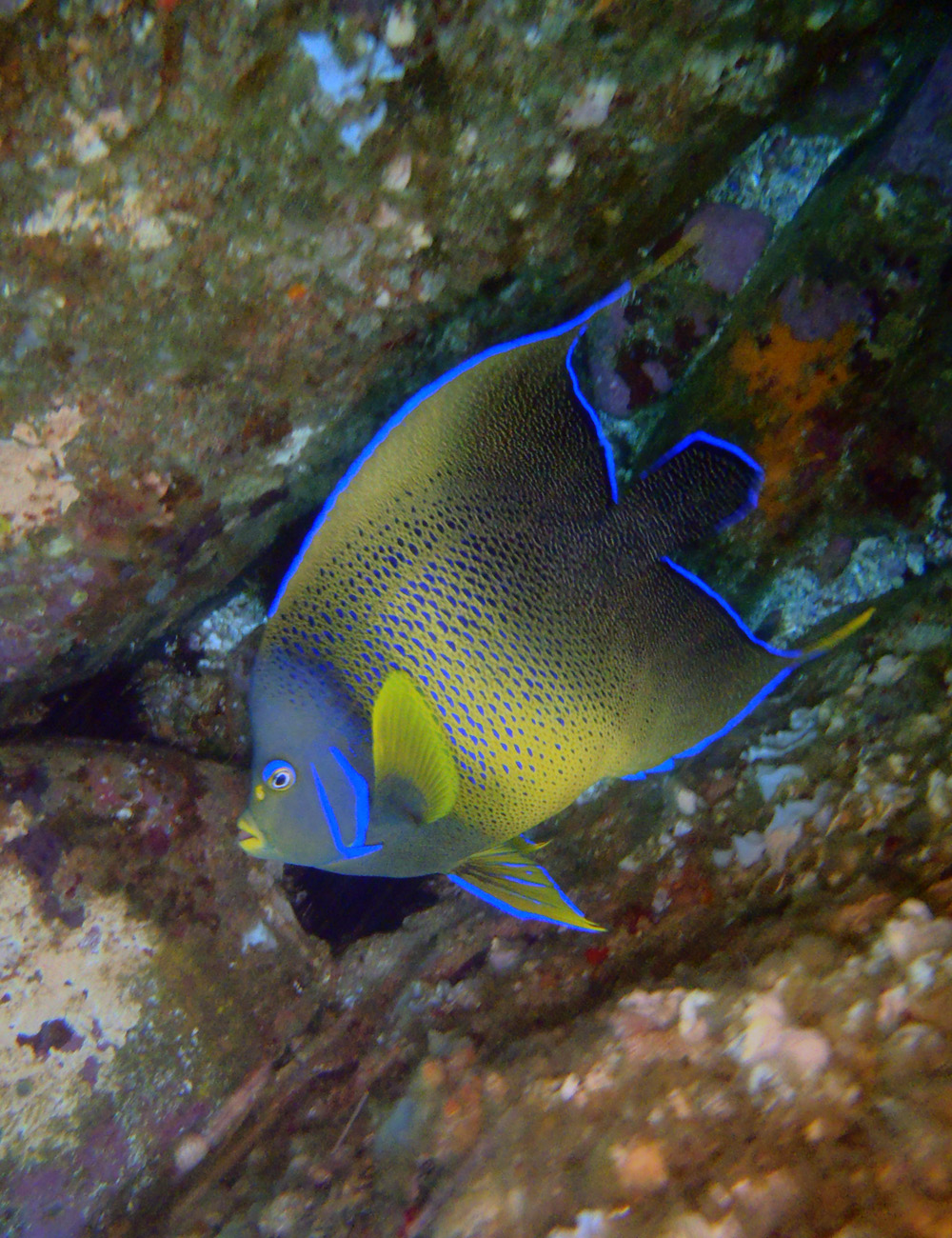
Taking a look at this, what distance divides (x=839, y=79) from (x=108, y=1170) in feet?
10.9

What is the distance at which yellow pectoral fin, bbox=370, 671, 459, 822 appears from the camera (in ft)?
4.97

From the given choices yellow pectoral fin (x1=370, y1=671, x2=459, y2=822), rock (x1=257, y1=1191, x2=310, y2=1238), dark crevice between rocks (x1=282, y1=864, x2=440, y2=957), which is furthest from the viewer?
dark crevice between rocks (x1=282, y1=864, x2=440, y2=957)

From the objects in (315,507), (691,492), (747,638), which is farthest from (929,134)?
(315,507)

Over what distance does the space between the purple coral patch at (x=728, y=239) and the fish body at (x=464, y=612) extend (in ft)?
1.70

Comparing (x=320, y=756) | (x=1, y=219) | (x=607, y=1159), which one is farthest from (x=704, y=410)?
(x=607, y=1159)

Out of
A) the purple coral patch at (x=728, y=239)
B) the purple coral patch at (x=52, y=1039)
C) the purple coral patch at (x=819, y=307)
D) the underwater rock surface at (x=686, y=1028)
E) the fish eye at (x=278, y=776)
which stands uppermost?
the purple coral patch at (x=728, y=239)

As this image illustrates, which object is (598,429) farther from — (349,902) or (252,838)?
(349,902)

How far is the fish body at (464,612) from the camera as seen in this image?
1.53 meters

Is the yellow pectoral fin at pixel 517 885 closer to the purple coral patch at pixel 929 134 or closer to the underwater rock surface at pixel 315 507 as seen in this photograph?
the underwater rock surface at pixel 315 507

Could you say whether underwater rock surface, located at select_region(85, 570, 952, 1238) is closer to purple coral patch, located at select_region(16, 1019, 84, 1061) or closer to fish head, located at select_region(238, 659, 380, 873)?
purple coral patch, located at select_region(16, 1019, 84, 1061)

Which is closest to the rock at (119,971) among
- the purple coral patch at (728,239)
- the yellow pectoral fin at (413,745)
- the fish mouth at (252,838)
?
the fish mouth at (252,838)

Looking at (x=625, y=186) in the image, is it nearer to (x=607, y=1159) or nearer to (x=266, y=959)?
(x=607, y=1159)

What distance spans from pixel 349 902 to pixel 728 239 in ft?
7.59

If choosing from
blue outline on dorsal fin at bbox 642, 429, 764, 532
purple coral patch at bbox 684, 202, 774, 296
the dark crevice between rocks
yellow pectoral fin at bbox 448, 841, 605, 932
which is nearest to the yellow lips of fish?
yellow pectoral fin at bbox 448, 841, 605, 932
